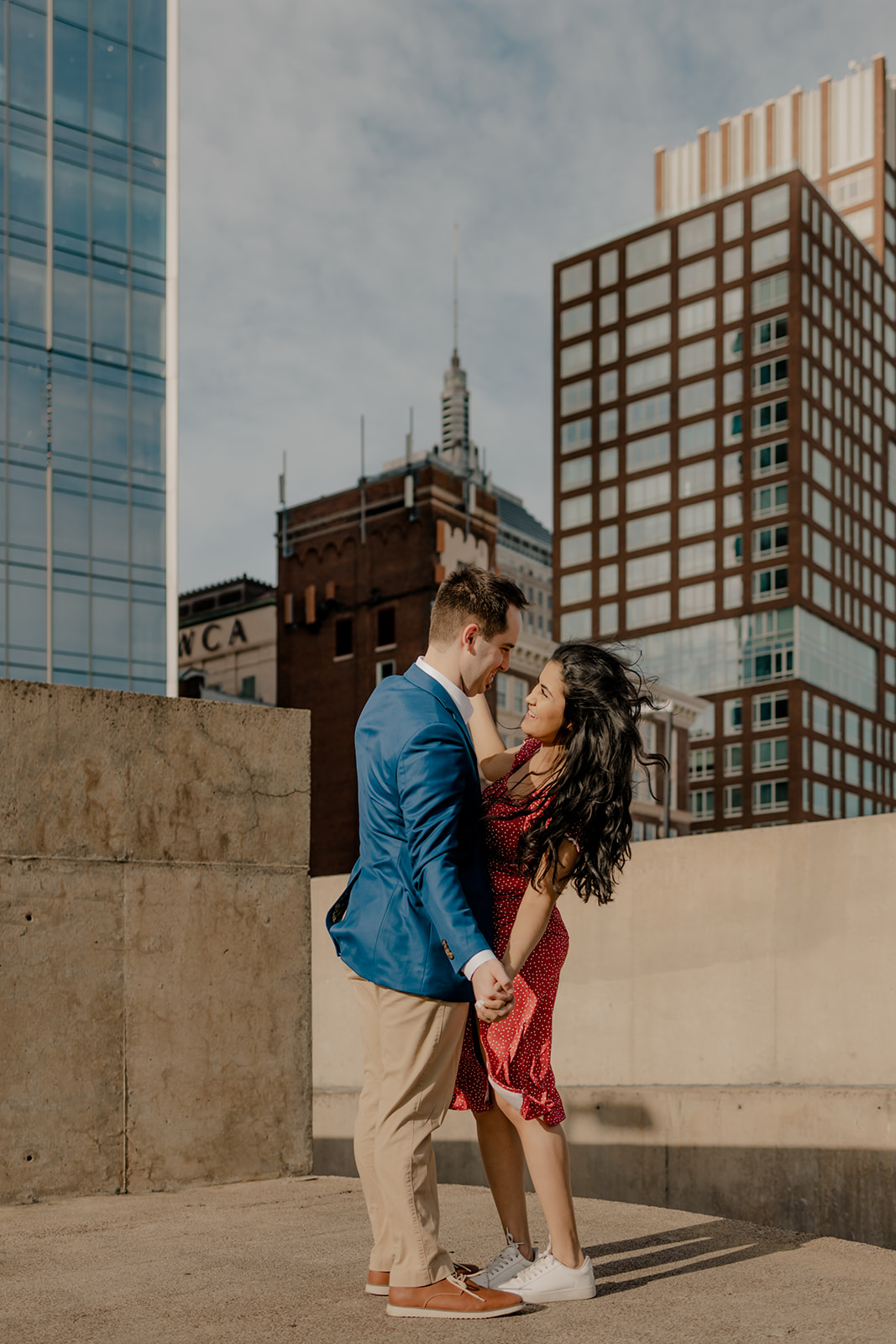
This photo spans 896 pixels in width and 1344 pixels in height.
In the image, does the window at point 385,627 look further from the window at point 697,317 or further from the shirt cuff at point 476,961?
the shirt cuff at point 476,961

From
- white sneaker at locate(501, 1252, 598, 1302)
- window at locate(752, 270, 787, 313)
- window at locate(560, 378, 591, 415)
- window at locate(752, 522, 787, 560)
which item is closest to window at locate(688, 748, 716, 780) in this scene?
window at locate(752, 522, 787, 560)

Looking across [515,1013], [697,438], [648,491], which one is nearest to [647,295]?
[697,438]

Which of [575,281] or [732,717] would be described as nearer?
[732,717]

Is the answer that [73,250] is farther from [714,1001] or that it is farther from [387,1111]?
[387,1111]

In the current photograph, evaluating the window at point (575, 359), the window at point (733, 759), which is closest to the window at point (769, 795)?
the window at point (733, 759)

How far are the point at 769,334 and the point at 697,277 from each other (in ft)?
20.9

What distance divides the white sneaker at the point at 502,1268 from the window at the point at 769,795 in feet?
244

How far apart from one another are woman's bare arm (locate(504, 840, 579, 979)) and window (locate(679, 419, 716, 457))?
265ft

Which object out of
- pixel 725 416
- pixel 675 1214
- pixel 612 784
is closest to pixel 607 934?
pixel 675 1214

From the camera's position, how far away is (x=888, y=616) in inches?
3497

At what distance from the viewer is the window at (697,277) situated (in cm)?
8281

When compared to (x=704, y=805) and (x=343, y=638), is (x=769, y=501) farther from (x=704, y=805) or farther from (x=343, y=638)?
(x=343, y=638)

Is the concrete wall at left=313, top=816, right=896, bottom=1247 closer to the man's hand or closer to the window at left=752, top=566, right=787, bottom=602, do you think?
the man's hand

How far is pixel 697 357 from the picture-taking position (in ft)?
272
